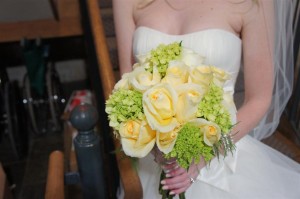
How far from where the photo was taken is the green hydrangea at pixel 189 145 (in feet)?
2.19

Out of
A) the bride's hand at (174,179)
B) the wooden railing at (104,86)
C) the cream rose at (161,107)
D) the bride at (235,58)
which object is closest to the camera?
the cream rose at (161,107)

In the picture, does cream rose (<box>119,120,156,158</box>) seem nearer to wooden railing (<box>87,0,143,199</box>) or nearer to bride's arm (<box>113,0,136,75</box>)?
wooden railing (<box>87,0,143,199</box>)

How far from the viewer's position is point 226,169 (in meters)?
1.15

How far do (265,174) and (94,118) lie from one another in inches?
27.3

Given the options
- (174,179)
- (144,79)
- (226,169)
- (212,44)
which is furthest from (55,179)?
(212,44)

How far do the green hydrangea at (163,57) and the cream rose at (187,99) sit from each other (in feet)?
0.24

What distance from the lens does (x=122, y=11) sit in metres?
1.35

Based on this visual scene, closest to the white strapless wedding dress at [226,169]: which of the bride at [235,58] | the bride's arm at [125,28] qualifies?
the bride at [235,58]

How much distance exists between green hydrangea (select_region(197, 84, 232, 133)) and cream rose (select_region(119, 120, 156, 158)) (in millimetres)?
122

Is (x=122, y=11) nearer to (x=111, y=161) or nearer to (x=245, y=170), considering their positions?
(x=111, y=161)

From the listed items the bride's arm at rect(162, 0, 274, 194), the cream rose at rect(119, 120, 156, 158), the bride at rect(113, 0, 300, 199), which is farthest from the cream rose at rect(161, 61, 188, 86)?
the bride's arm at rect(162, 0, 274, 194)

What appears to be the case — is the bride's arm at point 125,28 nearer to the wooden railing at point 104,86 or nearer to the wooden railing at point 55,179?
the wooden railing at point 104,86

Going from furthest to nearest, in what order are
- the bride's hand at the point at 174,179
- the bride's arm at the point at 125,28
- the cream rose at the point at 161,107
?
the bride's arm at the point at 125,28 < the bride's hand at the point at 174,179 < the cream rose at the point at 161,107

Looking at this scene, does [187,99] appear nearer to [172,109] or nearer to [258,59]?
[172,109]
